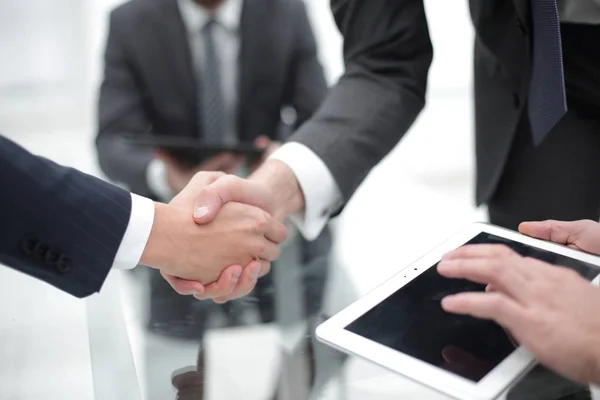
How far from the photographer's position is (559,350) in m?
0.64

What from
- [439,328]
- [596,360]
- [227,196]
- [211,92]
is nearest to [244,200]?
[227,196]

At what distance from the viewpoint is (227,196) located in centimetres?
107

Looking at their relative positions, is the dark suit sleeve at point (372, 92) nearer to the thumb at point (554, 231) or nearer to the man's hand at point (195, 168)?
the man's hand at point (195, 168)

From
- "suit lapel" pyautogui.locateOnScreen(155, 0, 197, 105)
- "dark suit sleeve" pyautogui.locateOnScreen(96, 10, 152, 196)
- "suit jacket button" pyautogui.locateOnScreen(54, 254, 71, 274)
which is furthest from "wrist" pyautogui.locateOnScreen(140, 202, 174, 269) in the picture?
"suit lapel" pyautogui.locateOnScreen(155, 0, 197, 105)

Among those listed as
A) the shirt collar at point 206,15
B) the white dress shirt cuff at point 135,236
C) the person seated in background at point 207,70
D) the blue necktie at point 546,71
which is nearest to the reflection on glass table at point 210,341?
the white dress shirt cuff at point 135,236

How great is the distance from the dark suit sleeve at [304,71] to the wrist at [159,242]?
2.92 ft

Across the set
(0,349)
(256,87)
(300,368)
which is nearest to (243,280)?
(300,368)

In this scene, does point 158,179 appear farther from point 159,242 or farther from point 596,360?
point 596,360

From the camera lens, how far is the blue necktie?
933mm

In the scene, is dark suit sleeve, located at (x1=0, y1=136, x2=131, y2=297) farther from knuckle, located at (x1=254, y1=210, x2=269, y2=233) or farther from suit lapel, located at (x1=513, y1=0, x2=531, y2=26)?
suit lapel, located at (x1=513, y1=0, x2=531, y2=26)

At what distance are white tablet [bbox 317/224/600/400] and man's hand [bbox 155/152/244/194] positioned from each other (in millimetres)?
560

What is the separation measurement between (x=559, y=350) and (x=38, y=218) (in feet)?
1.88

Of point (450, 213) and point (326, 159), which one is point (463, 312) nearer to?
point (326, 159)

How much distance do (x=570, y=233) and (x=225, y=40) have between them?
3.80 feet
